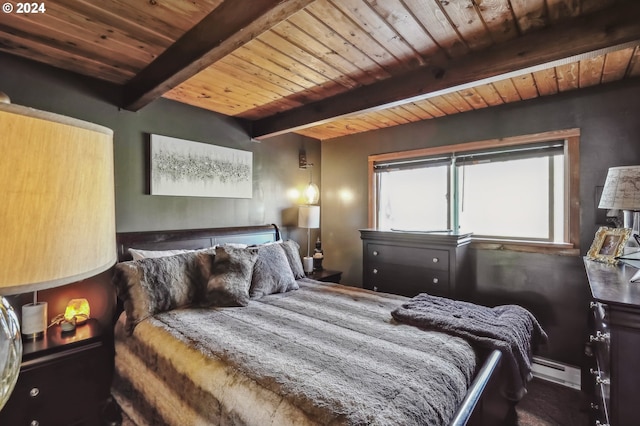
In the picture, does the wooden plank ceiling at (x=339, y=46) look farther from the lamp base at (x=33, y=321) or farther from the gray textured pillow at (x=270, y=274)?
the lamp base at (x=33, y=321)

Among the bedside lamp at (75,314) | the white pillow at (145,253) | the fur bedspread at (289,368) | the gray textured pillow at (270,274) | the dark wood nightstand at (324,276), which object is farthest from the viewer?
the dark wood nightstand at (324,276)

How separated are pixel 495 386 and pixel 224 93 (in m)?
2.75

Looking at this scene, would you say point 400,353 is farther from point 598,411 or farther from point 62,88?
point 62,88

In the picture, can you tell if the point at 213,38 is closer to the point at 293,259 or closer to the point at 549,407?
the point at 293,259

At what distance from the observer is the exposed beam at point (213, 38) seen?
1.32 m

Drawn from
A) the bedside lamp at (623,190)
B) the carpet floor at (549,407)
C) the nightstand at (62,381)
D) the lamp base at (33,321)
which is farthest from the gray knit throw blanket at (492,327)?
the lamp base at (33,321)

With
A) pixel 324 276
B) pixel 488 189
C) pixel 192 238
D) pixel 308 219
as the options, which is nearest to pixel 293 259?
pixel 324 276

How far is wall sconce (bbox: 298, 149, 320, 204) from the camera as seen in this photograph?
396 centimetres

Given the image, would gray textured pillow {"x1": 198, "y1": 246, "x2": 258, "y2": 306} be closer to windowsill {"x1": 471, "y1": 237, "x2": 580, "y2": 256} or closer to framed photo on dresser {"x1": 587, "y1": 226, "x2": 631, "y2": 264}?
windowsill {"x1": 471, "y1": 237, "x2": 580, "y2": 256}

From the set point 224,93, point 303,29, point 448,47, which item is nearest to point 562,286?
point 448,47

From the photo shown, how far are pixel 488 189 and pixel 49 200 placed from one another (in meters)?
3.33

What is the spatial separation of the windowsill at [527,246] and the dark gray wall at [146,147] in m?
2.08

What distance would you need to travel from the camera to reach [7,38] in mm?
1766

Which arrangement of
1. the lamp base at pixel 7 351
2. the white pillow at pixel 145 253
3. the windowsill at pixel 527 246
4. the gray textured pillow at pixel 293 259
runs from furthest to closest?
1. the gray textured pillow at pixel 293 259
2. the windowsill at pixel 527 246
3. the white pillow at pixel 145 253
4. the lamp base at pixel 7 351
